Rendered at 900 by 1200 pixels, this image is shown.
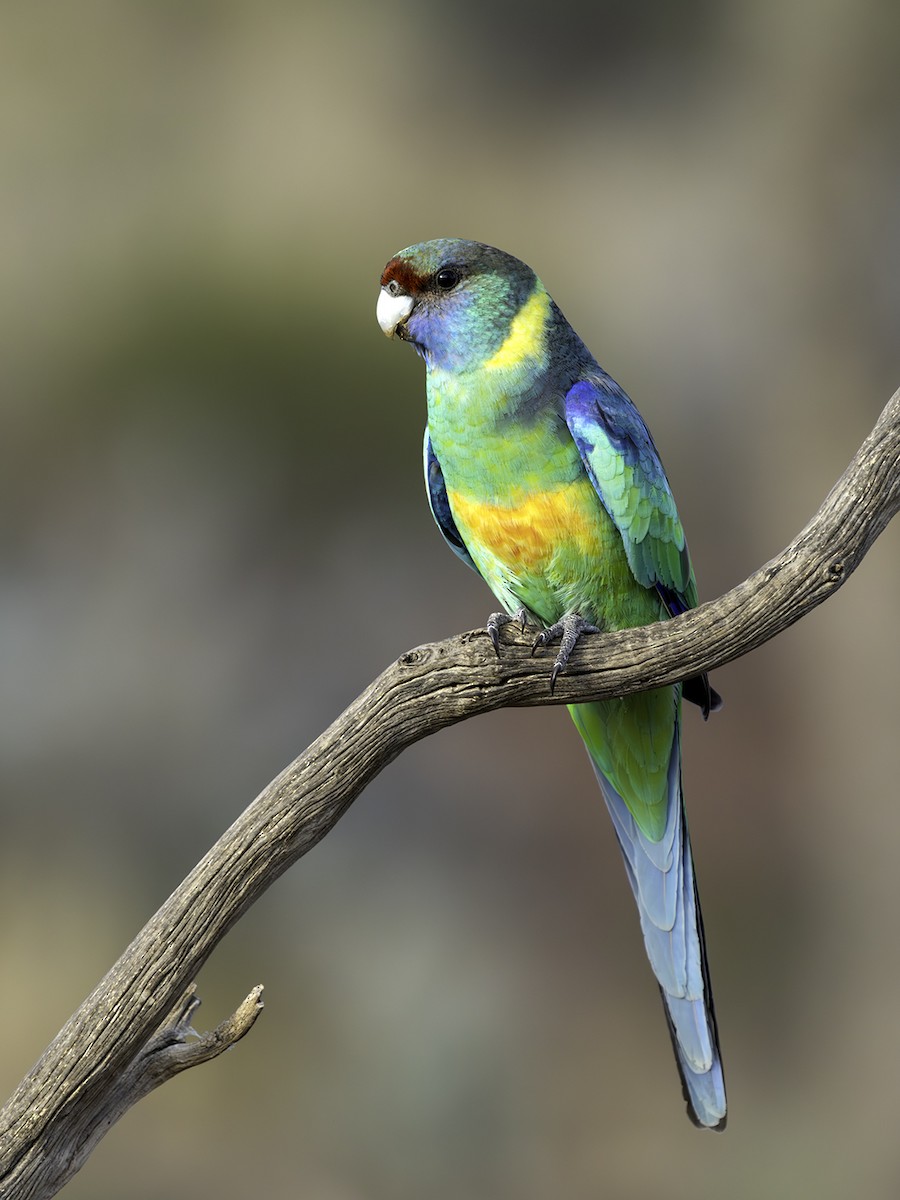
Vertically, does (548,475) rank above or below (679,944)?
above

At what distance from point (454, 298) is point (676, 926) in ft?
3.46

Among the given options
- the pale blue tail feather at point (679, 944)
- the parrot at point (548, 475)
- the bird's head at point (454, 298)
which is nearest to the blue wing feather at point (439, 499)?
the parrot at point (548, 475)

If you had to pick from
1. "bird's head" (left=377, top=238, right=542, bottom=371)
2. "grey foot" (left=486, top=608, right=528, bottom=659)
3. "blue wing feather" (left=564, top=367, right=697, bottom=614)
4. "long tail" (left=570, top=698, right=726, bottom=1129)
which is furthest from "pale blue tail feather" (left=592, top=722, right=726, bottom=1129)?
"bird's head" (left=377, top=238, right=542, bottom=371)

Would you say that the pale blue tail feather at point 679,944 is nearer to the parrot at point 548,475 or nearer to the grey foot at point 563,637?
the parrot at point 548,475

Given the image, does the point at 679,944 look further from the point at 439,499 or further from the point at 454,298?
the point at 454,298

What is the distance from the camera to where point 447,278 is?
5.93 ft

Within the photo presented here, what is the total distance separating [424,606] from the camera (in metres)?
3.82

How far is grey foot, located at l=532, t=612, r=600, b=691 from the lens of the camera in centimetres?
166

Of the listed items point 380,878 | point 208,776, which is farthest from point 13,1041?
point 380,878

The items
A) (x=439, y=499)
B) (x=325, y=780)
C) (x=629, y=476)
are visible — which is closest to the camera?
(x=325, y=780)

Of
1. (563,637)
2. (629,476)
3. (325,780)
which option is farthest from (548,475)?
(325,780)

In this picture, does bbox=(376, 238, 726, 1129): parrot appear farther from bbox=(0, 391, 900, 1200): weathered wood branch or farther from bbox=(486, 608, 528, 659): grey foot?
bbox=(0, 391, 900, 1200): weathered wood branch

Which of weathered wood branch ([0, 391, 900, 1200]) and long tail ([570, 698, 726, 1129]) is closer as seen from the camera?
weathered wood branch ([0, 391, 900, 1200])

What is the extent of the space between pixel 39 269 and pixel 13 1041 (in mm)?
2417
